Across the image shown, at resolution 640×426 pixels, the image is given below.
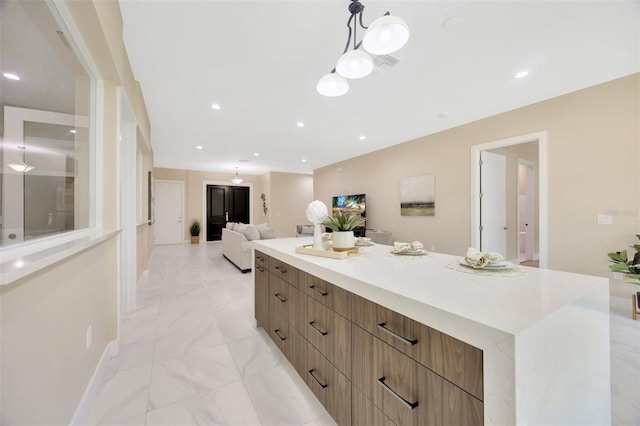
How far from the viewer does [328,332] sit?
1.26 meters

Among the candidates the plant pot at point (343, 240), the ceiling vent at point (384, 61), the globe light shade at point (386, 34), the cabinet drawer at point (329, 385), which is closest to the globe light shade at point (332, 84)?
the globe light shade at point (386, 34)

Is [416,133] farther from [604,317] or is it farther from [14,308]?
[14,308]

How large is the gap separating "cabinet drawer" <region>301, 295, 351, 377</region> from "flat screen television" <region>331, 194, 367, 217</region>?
4.67m

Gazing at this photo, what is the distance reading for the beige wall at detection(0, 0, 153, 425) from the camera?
800mm

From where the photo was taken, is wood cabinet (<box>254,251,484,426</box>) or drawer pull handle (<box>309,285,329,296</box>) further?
drawer pull handle (<box>309,285,329,296</box>)

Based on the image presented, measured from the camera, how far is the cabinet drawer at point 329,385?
1.14 metres

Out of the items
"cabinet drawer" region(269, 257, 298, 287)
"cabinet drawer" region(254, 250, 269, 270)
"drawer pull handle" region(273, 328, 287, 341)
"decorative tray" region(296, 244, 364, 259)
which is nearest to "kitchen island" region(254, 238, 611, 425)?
"decorative tray" region(296, 244, 364, 259)

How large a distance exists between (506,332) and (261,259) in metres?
1.84

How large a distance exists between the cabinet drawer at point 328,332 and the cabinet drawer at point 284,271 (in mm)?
156

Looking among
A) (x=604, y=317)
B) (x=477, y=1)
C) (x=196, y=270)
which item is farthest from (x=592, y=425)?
(x=196, y=270)

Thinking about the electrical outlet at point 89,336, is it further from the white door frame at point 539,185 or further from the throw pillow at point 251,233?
the white door frame at point 539,185

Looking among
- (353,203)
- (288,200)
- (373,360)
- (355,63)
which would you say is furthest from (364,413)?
(288,200)

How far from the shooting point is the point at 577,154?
10.1 ft

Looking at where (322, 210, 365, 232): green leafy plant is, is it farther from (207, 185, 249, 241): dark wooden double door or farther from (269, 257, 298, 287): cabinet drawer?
(207, 185, 249, 241): dark wooden double door
